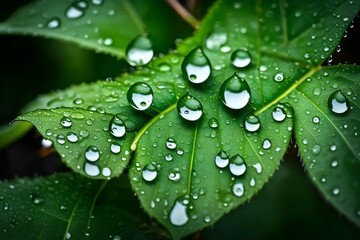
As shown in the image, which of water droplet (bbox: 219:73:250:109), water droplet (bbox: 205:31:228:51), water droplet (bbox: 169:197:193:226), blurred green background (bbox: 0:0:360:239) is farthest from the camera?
blurred green background (bbox: 0:0:360:239)

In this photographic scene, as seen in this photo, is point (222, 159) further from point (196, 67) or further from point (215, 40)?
point (215, 40)

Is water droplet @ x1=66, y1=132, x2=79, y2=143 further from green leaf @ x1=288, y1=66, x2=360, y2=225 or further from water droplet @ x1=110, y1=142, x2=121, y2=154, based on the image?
green leaf @ x1=288, y1=66, x2=360, y2=225

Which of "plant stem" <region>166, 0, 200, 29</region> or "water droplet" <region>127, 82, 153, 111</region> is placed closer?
"water droplet" <region>127, 82, 153, 111</region>

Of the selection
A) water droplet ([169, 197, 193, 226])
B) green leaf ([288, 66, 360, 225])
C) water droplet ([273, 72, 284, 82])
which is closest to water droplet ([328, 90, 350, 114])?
green leaf ([288, 66, 360, 225])

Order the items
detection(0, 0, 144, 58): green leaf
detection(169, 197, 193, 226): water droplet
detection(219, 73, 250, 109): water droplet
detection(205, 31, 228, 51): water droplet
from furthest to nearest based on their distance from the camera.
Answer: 1. detection(0, 0, 144, 58): green leaf
2. detection(205, 31, 228, 51): water droplet
3. detection(219, 73, 250, 109): water droplet
4. detection(169, 197, 193, 226): water droplet

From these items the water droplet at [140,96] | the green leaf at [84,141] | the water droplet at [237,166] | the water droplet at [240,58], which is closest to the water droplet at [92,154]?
the green leaf at [84,141]

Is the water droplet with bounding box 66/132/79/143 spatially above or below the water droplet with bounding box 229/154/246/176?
below

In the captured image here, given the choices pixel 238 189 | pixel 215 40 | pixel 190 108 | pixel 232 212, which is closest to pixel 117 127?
pixel 190 108
